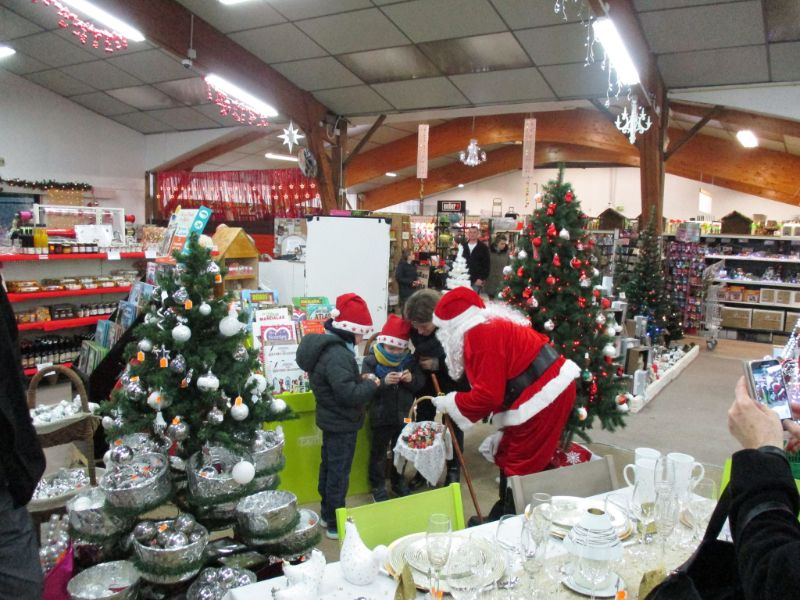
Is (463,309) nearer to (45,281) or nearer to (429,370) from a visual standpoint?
(429,370)

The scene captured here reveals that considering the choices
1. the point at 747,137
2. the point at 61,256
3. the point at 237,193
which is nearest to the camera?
the point at 61,256

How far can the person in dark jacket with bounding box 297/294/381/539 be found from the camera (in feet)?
9.79

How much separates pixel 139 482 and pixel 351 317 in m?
1.35

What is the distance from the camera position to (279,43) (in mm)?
7402

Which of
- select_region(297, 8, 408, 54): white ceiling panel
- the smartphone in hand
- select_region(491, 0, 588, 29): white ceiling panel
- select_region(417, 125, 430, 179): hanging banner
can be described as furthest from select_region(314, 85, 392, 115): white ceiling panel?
the smartphone in hand

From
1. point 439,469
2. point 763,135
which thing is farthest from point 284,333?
point 763,135

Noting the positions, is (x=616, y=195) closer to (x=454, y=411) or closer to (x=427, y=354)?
(x=427, y=354)

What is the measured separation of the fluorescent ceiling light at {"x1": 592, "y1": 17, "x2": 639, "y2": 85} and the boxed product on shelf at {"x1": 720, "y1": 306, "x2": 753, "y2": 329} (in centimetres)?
647

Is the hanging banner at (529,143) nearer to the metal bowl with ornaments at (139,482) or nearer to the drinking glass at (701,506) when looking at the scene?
A: the drinking glass at (701,506)

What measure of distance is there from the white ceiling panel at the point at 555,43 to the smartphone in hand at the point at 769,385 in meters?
5.64

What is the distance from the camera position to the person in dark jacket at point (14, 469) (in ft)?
4.57

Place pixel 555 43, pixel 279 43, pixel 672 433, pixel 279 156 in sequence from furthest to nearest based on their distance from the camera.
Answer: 1. pixel 279 156
2. pixel 279 43
3. pixel 555 43
4. pixel 672 433

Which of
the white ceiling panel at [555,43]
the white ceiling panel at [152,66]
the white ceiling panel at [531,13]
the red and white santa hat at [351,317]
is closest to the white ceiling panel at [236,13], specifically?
the white ceiling panel at [152,66]

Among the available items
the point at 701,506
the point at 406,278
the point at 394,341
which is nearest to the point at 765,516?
the point at 701,506
